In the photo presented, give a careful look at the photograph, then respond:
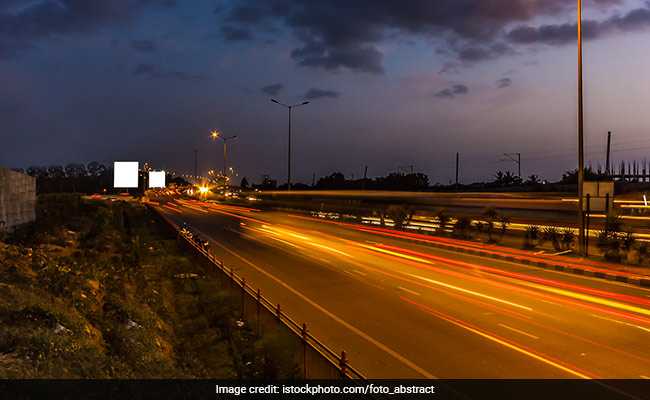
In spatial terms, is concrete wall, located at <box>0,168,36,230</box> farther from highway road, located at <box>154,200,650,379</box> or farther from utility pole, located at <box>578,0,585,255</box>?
utility pole, located at <box>578,0,585,255</box>

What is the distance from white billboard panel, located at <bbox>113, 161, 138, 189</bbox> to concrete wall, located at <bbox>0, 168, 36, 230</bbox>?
51.4 ft

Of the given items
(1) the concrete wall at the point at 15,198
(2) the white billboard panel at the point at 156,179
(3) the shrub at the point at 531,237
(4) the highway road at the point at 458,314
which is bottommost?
(4) the highway road at the point at 458,314

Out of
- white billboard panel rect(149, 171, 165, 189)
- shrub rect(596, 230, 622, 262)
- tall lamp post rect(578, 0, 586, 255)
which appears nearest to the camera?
tall lamp post rect(578, 0, 586, 255)

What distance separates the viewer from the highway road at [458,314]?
31.7 feet

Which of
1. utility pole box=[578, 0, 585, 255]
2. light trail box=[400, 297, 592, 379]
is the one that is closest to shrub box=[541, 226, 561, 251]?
utility pole box=[578, 0, 585, 255]

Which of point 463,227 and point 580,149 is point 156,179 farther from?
point 580,149

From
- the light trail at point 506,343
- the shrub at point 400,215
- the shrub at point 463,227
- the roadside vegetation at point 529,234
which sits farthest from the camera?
the shrub at point 400,215

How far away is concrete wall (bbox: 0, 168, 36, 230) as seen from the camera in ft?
70.1

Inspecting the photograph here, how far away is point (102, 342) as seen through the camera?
8.82 meters

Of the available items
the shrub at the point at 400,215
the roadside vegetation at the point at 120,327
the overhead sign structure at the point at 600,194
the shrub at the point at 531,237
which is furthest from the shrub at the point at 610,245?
the shrub at the point at 400,215

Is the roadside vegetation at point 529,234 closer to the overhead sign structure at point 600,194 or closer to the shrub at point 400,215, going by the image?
the shrub at point 400,215

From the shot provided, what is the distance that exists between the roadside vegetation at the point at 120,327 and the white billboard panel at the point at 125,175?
25.1m

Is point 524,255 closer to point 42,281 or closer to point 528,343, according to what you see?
point 528,343

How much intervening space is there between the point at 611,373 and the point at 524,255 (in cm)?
1699
